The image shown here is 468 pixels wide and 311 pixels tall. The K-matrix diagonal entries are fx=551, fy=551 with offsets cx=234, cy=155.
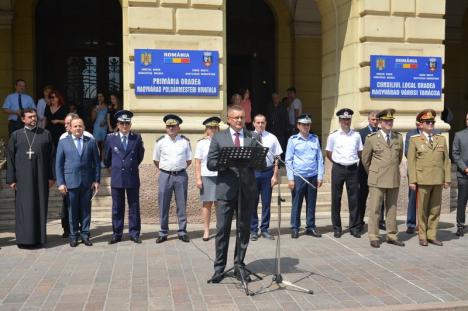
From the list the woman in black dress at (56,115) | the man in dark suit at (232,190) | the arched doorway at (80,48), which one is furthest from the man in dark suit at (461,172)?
the arched doorway at (80,48)

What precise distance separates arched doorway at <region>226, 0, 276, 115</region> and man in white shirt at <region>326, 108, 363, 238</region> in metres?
7.21

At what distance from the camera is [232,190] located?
621 cm

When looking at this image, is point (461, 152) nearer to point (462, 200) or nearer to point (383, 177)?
point (462, 200)

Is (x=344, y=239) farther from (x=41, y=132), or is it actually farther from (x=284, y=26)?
(x=284, y=26)

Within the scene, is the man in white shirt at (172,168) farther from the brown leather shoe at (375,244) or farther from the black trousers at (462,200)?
the black trousers at (462,200)

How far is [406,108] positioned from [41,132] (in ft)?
22.5

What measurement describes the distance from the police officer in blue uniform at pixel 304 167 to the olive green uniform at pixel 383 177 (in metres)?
0.86

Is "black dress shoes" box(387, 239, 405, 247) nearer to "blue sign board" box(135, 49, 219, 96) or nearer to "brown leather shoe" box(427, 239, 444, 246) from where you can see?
"brown leather shoe" box(427, 239, 444, 246)

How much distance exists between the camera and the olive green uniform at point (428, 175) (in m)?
8.27

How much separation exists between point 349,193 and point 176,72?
372 centimetres

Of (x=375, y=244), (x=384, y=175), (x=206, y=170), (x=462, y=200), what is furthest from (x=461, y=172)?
(x=206, y=170)

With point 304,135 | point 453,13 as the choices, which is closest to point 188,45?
point 304,135

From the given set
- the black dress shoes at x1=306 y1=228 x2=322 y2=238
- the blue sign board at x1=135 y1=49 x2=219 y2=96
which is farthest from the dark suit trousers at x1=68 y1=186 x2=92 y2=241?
the black dress shoes at x1=306 y1=228 x2=322 y2=238

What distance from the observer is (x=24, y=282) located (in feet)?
20.4
